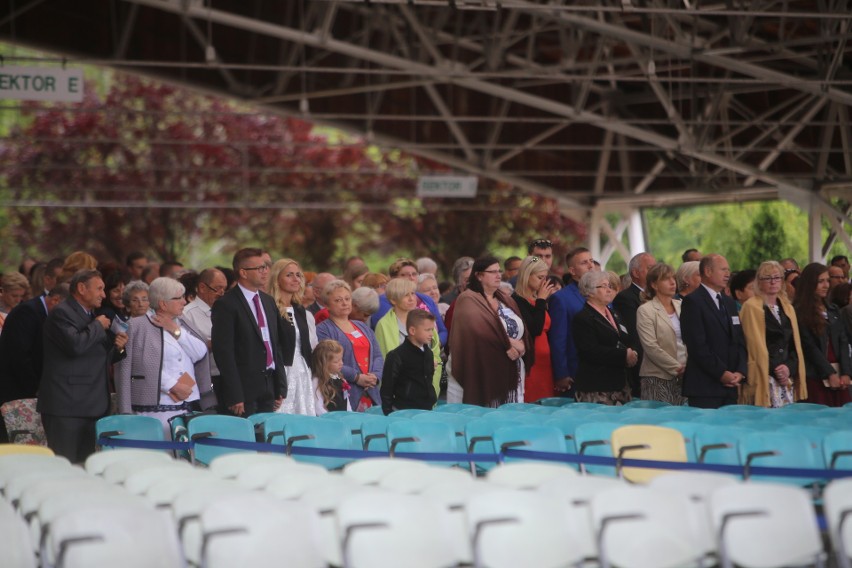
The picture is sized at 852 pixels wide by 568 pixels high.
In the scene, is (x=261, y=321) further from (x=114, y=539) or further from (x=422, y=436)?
(x=114, y=539)

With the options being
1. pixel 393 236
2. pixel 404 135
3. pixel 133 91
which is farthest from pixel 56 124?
pixel 404 135

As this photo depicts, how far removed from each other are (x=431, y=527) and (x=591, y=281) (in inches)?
212

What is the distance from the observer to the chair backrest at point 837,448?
675 centimetres

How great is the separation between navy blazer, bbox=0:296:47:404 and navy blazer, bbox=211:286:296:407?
143 cm

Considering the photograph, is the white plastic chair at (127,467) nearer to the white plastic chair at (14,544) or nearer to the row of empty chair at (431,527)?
the row of empty chair at (431,527)

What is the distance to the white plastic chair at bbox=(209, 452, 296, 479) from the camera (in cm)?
613

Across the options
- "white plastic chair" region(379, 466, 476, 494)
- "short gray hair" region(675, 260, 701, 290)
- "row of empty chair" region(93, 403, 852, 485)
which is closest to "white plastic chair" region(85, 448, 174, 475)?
"row of empty chair" region(93, 403, 852, 485)

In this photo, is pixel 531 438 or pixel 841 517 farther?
pixel 531 438

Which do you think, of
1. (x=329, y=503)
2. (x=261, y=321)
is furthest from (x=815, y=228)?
(x=329, y=503)

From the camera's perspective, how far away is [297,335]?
9469mm

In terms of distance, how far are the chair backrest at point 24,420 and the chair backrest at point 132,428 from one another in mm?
1472

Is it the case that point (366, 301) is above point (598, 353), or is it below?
above

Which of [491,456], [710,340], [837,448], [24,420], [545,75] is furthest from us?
[545,75]

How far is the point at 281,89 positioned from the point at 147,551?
18575 millimetres
